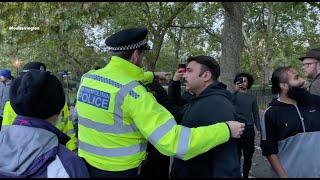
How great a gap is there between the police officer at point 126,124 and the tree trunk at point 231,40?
5875 millimetres

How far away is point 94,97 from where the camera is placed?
9.45ft

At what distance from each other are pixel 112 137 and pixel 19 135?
2.95 feet

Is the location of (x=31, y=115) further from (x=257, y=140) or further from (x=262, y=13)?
(x=262, y=13)

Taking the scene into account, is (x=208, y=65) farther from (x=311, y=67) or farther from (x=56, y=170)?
(x=311, y=67)

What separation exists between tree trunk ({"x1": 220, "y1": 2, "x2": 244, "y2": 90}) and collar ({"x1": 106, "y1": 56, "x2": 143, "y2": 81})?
5943 millimetres

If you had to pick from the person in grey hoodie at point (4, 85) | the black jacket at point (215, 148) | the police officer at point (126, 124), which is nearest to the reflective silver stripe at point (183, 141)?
the police officer at point (126, 124)

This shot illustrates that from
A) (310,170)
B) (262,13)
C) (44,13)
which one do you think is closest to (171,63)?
(262,13)

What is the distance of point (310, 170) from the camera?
342 cm

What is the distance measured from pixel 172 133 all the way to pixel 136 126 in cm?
25

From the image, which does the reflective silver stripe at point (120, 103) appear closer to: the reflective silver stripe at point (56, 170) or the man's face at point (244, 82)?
the reflective silver stripe at point (56, 170)

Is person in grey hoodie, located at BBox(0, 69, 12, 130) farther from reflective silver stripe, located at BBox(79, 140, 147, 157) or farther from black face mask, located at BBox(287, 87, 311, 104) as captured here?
black face mask, located at BBox(287, 87, 311, 104)

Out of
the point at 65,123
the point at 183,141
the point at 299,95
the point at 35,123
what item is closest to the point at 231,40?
the point at 65,123

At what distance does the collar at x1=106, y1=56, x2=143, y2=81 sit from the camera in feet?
9.66

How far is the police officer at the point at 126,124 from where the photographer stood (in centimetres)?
261
